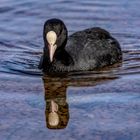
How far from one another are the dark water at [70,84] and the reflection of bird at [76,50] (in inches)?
8.0

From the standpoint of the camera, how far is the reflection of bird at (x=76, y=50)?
10841mm

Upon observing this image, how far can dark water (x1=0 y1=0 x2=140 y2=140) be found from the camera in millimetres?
8438

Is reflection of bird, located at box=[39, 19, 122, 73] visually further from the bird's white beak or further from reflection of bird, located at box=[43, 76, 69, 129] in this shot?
reflection of bird, located at box=[43, 76, 69, 129]

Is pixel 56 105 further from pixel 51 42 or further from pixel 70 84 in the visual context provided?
pixel 51 42

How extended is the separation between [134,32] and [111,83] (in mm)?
3119

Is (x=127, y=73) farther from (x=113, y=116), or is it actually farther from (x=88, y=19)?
(x=88, y=19)

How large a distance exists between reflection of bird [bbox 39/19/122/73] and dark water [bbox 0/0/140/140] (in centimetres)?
20

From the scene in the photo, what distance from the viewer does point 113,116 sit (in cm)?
884

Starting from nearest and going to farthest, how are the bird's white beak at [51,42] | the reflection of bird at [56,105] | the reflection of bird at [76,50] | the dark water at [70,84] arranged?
1. the dark water at [70,84]
2. the reflection of bird at [56,105]
3. the bird's white beak at [51,42]
4. the reflection of bird at [76,50]

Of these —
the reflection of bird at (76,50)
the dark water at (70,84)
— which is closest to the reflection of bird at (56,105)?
the dark water at (70,84)

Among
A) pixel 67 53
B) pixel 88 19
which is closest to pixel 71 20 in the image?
pixel 88 19

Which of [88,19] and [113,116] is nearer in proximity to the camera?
[113,116]

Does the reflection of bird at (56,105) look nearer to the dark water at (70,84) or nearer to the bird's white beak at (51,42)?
the dark water at (70,84)

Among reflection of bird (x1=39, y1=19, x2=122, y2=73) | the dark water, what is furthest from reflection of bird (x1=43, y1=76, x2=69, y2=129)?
reflection of bird (x1=39, y1=19, x2=122, y2=73)
